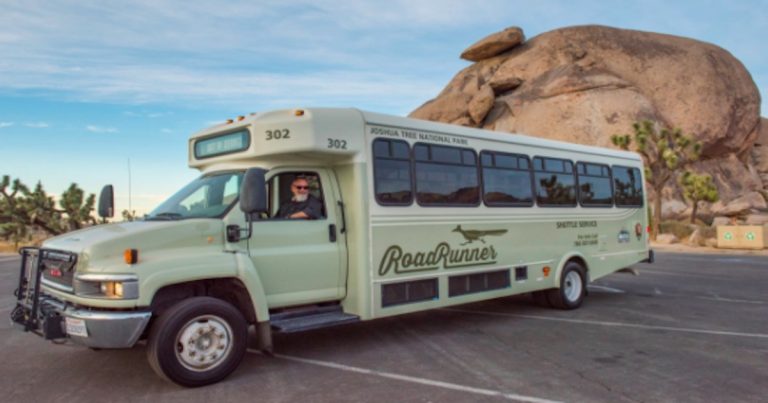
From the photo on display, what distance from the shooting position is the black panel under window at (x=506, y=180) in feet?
30.6

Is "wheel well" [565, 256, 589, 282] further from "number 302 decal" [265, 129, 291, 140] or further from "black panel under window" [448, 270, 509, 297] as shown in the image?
"number 302 decal" [265, 129, 291, 140]

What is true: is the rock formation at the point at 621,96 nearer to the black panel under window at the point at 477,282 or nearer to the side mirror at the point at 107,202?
the black panel under window at the point at 477,282

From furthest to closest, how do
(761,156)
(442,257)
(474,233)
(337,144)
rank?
(761,156) → (474,233) → (442,257) → (337,144)

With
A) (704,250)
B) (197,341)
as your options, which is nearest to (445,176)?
(197,341)

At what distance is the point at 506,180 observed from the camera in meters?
9.67

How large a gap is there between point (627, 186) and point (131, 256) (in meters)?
10.2

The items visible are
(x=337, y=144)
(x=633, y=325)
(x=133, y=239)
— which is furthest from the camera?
(x=633, y=325)

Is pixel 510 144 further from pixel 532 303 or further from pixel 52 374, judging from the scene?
pixel 52 374

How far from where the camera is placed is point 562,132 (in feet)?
185

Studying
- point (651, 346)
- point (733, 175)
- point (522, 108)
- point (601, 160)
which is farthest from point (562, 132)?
point (651, 346)

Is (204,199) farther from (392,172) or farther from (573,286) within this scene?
(573,286)

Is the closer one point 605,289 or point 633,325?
point 633,325

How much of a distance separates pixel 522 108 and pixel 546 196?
51.3 m

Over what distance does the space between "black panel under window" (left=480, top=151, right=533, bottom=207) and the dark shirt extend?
3.08 m
